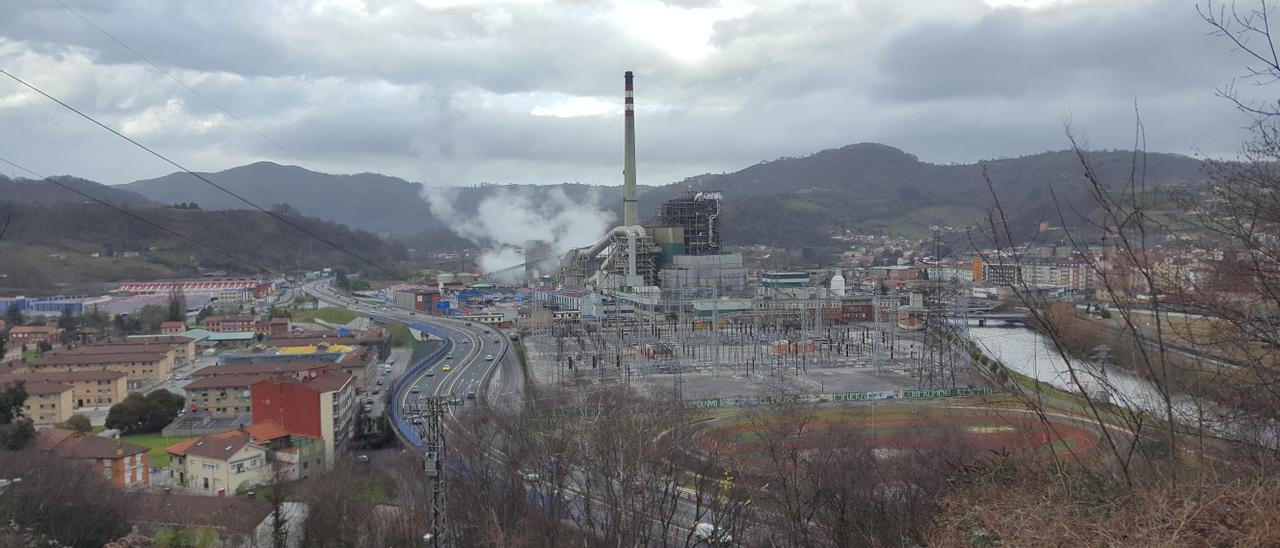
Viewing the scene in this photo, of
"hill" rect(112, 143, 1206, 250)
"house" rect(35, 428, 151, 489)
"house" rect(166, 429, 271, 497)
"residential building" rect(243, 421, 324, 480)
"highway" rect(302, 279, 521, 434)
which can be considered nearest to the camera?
"house" rect(35, 428, 151, 489)

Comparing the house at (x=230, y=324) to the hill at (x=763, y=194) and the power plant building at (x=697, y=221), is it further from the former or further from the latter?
the hill at (x=763, y=194)

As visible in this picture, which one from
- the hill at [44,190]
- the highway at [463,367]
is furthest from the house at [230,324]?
the hill at [44,190]

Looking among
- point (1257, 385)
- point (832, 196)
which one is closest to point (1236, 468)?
point (1257, 385)

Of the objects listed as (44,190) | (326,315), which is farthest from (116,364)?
(44,190)

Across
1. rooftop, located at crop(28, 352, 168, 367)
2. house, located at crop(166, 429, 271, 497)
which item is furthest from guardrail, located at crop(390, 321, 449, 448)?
rooftop, located at crop(28, 352, 168, 367)

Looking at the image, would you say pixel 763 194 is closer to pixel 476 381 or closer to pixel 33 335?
pixel 33 335

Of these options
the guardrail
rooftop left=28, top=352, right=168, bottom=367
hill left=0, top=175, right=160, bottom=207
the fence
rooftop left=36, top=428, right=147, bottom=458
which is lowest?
the fence

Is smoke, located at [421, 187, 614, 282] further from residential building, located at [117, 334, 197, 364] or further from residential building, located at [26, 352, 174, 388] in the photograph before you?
residential building, located at [26, 352, 174, 388]
